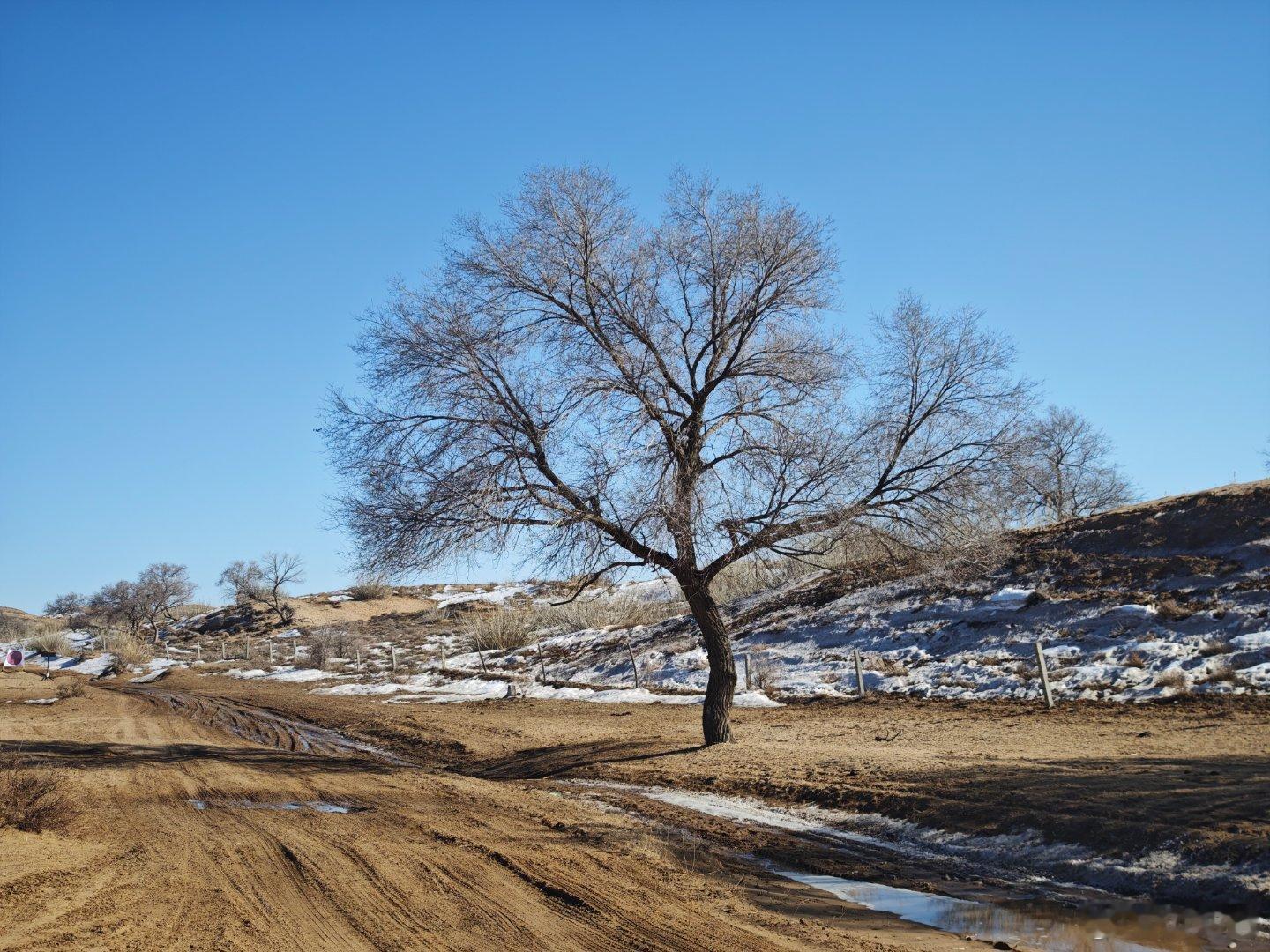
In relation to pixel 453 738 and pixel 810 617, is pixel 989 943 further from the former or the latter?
pixel 810 617

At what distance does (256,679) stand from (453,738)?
25679 millimetres

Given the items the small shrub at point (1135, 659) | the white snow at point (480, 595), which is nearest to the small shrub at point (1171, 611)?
the small shrub at point (1135, 659)

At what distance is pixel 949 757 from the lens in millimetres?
12555

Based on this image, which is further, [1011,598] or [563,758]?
[1011,598]

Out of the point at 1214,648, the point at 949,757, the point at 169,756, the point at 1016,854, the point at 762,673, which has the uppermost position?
the point at 1214,648

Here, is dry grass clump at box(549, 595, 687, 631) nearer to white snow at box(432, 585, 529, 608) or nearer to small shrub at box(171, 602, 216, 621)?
white snow at box(432, 585, 529, 608)

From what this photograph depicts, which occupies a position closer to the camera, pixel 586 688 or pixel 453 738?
pixel 453 738

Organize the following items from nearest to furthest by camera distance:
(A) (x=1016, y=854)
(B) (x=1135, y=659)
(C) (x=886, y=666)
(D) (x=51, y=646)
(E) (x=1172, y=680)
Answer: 1. (A) (x=1016, y=854)
2. (E) (x=1172, y=680)
3. (B) (x=1135, y=659)
4. (C) (x=886, y=666)
5. (D) (x=51, y=646)

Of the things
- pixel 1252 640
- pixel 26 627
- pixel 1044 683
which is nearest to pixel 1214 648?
pixel 1252 640

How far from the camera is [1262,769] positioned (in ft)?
31.4

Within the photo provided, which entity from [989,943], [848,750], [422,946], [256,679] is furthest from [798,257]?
[256,679]

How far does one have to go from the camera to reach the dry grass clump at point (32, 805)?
8.19 metres

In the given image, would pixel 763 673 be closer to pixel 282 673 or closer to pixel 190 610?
pixel 282 673

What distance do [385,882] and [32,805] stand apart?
13.3 feet
